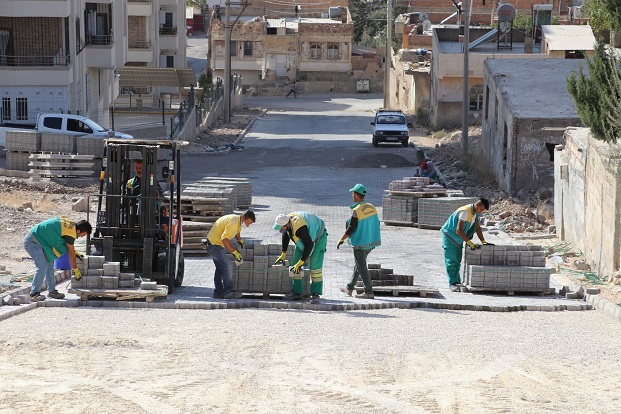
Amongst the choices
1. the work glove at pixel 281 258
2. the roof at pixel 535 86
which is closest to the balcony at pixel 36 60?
the roof at pixel 535 86

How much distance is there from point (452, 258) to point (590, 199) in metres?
4.55

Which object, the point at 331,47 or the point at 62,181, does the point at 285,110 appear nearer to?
the point at 331,47

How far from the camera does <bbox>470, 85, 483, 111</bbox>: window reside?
5525 cm

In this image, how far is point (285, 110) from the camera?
7456 cm

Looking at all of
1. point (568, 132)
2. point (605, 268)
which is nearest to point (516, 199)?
point (568, 132)

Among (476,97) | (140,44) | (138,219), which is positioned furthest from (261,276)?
(140,44)

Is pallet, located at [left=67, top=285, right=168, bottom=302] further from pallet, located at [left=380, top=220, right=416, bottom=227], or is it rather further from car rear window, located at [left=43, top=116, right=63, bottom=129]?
car rear window, located at [left=43, top=116, right=63, bottom=129]

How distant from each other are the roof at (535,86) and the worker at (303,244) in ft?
48.0

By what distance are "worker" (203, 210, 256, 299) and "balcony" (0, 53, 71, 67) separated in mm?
28072

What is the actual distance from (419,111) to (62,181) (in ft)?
107

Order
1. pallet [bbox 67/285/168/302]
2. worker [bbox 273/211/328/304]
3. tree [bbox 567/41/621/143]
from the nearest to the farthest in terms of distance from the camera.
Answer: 1. pallet [bbox 67/285/168/302]
2. worker [bbox 273/211/328/304]
3. tree [bbox 567/41/621/143]

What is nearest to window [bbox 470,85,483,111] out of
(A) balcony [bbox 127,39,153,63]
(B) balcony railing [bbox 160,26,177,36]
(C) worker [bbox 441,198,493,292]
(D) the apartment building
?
(D) the apartment building

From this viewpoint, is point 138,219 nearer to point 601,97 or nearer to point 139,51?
point 601,97

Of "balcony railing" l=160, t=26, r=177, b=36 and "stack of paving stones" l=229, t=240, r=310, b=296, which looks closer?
"stack of paving stones" l=229, t=240, r=310, b=296
